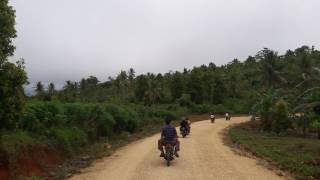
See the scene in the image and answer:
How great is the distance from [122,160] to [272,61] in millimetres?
65908

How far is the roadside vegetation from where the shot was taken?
1606 cm

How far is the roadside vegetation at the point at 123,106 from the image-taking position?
16.1 m

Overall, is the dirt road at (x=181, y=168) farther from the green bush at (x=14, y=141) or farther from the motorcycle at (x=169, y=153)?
the green bush at (x=14, y=141)

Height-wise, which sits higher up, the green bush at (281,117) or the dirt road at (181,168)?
the green bush at (281,117)

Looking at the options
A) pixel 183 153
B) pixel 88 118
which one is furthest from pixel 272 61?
pixel 183 153

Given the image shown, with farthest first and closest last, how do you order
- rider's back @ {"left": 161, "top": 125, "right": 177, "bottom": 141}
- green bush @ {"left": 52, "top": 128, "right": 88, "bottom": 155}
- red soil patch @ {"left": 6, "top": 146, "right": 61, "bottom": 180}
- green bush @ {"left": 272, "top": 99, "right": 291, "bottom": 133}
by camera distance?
green bush @ {"left": 272, "top": 99, "right": 291, "bottom": 133} → green bush @ {"left": 52, "top": 128, "right": 88, "bottom": 155} → rider's back @ {"left": 161, "top": 125, "right": 177, "bottom": 141} → red soil patch @ {"left": 6, "top": 146, "right": 61, "bottom": 180}

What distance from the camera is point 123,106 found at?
Answer: 44719 millimetres

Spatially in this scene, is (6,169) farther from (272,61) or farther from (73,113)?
(272,61)

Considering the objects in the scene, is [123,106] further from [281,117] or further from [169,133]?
[169,133]

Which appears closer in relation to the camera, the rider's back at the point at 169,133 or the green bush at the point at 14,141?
the green bush at the point at 14,141

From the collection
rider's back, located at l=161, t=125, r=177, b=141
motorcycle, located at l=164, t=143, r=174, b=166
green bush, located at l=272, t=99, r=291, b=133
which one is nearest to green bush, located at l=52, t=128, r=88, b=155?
rider's back, located at l=161, t=125, r=177, b=141

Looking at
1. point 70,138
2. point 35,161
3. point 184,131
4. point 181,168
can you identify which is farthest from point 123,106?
point 181,168

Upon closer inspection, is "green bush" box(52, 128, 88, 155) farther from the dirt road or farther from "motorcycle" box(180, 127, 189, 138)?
"motorcycle" box(180, 127, 189, 138)

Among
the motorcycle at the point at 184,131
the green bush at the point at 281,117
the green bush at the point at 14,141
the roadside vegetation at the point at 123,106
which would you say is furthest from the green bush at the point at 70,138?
the green bush at the point at 281,117
